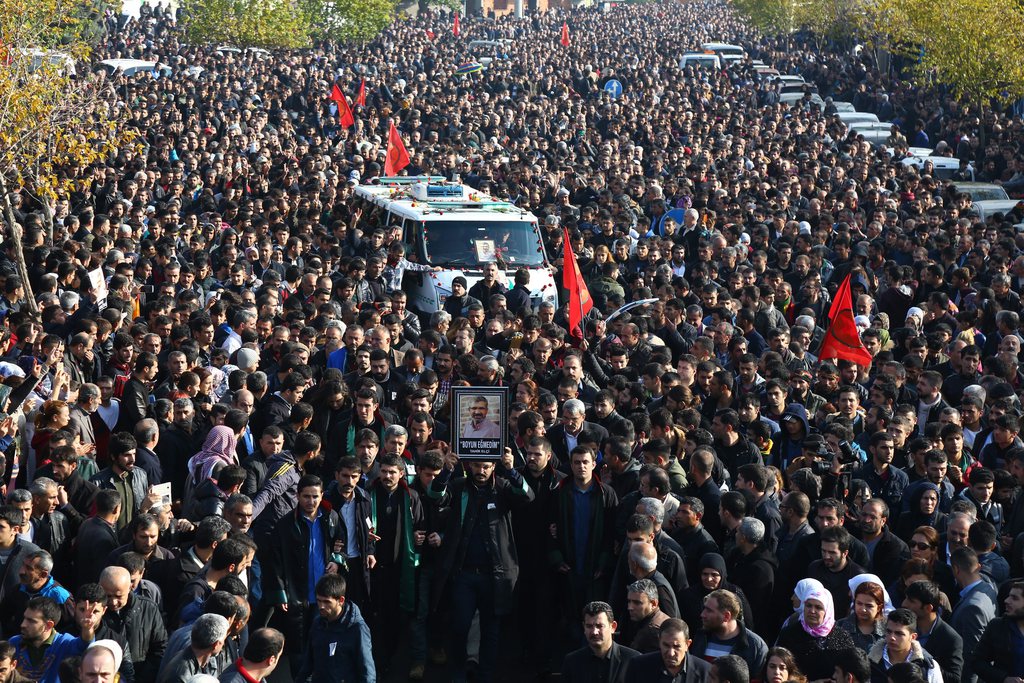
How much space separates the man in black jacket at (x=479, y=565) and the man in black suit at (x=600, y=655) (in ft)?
5.31

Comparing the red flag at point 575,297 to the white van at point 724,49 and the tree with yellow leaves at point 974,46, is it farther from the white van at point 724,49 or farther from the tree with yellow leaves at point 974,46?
the white van at point 724,49

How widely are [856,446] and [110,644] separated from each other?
18.6 feet

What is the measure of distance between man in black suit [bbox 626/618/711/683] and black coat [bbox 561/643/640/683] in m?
0.10

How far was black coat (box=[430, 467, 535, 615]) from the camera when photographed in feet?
29.3

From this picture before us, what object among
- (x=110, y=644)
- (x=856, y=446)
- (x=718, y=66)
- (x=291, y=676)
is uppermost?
(x=110, y=644)

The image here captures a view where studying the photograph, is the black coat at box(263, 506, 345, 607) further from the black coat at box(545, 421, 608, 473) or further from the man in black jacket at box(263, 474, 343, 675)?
the black coat at box(545, 421, 608, 473)

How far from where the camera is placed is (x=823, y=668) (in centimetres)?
718

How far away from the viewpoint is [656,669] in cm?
714

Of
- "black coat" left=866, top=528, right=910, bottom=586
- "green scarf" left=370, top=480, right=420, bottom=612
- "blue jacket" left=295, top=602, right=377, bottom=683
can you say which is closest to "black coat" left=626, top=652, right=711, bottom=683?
"blue jacket" left=295, top=602, right=377, bottom=683

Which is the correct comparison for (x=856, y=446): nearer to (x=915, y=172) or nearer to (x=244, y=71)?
(x=915, y=172)

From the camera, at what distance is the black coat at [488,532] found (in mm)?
8945

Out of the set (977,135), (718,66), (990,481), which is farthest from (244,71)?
(990,481)

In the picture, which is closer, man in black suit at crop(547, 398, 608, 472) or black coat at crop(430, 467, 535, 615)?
black coat at crop(430, 467, 535, 615)

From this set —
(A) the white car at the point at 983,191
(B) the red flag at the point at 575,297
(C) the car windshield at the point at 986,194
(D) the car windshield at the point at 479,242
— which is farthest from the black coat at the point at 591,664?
(C) the car windshield at the point at 986,194
